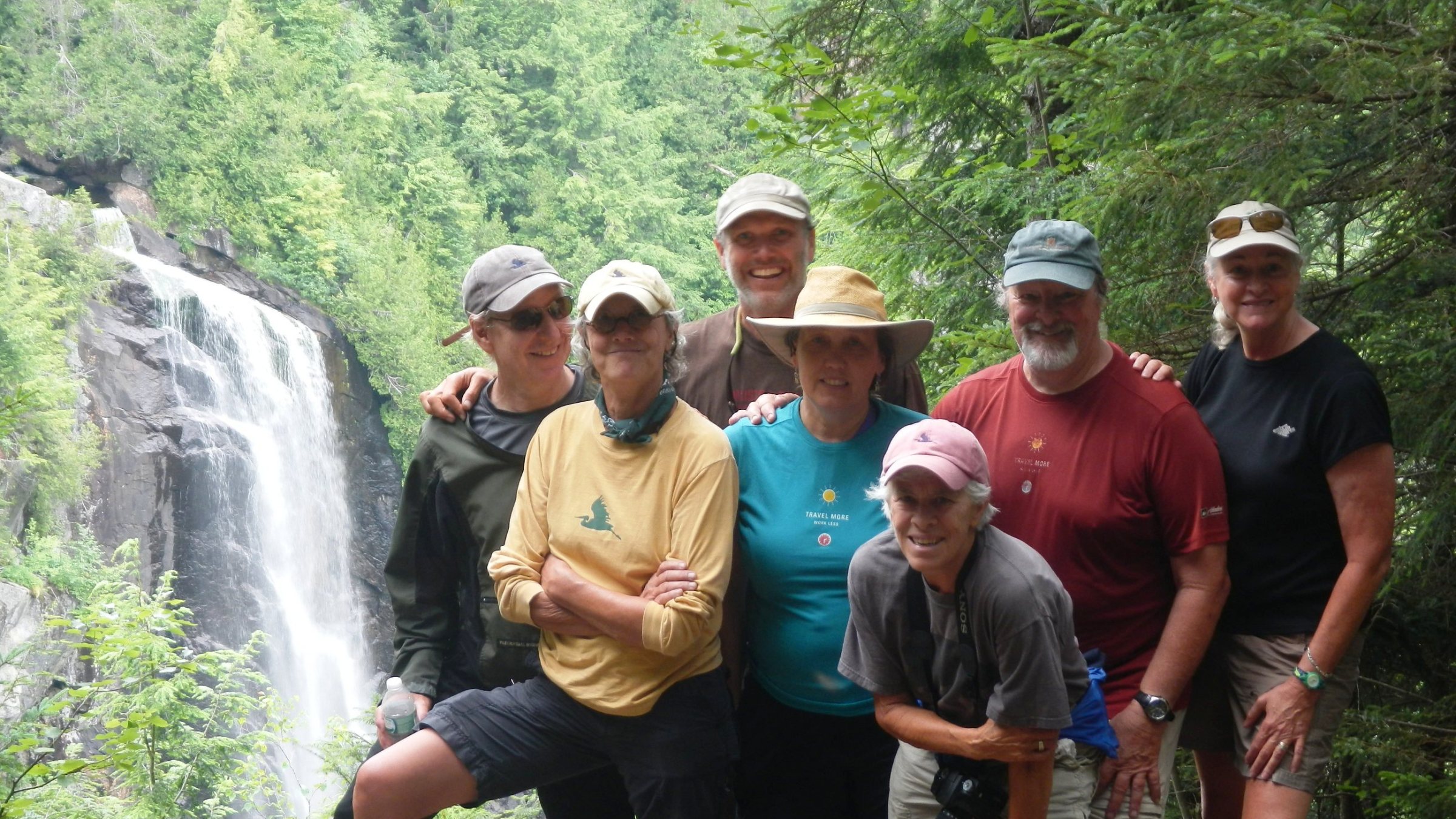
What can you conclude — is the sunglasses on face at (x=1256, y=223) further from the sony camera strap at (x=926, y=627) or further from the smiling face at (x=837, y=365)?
the sony camera strap at (x=926, y=627)

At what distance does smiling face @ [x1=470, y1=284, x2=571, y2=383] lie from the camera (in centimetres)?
261

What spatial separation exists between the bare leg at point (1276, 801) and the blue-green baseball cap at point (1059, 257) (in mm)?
1031

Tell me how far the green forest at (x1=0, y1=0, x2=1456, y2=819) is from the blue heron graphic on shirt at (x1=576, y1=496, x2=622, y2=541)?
161 cm

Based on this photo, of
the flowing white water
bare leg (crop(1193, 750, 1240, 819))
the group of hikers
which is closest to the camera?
the group of hikers

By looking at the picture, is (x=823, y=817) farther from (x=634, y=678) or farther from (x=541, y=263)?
(x=541, y=263)

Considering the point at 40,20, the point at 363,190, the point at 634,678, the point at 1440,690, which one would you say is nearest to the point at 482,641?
the point at 634,678

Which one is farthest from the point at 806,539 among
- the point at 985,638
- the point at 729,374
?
the point at 729,374

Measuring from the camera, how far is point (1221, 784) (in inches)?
100

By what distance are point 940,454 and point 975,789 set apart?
58cm

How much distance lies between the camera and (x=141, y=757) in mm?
10273

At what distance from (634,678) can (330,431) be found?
826 inches

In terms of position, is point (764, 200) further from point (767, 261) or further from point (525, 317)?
point (525, 317)

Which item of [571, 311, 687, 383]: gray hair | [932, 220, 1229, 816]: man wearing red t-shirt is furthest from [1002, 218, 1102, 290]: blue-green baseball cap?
[571, 311, 687, 383]: gray hair

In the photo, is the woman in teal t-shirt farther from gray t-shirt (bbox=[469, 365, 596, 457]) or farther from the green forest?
the green forest
